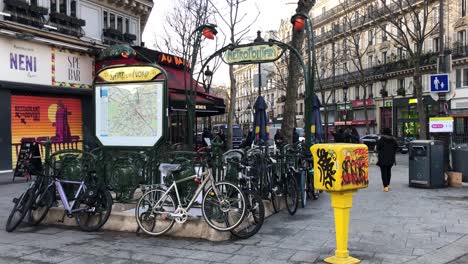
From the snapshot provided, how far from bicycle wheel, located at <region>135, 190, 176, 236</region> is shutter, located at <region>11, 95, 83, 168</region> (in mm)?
11020

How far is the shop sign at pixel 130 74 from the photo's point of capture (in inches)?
300

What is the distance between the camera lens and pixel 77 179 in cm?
737

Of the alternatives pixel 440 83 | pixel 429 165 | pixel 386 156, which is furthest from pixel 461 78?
pixel 386 156

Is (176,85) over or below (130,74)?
over

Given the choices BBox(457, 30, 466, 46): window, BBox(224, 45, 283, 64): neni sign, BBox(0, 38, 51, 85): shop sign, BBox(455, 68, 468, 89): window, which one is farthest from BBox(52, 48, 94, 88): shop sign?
BBox(457, 30, 466, 46): window

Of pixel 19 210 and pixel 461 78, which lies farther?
pixel 461 78

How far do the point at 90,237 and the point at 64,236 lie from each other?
0.41 meters

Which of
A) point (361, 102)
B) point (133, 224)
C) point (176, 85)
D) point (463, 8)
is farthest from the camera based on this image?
point (361, 102)

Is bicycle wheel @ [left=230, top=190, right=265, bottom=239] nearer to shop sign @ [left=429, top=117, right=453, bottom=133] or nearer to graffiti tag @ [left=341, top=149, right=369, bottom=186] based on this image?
graffiti tag @ [left=341, top=149, right=369, bottom=186]

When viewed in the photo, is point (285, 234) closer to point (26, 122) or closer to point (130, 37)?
point (26, 122)

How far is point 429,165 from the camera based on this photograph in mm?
11383

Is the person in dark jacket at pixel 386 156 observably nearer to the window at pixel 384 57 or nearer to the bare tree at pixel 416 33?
the bare tree at pixel 416 33

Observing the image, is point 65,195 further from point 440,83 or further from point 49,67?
point 49,67

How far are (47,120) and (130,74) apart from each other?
11.0 meters
